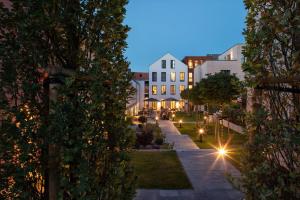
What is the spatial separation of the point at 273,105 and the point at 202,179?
900cm

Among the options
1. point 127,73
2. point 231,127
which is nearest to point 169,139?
point 231,127

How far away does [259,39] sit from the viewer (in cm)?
346

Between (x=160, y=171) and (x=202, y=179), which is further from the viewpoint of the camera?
(x=160, y=171)

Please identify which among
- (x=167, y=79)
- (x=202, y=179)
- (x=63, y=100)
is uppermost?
(x=167, y=79)

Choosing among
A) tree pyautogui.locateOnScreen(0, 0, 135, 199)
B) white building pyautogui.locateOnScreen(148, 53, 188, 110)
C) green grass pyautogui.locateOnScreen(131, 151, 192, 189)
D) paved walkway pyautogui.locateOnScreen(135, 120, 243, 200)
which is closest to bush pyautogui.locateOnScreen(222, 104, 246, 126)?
tree pyautogui.locateOnScreen(0, 0, 135, 199)

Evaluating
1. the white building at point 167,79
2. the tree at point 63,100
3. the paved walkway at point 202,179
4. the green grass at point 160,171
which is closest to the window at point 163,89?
the white building at point 167,79

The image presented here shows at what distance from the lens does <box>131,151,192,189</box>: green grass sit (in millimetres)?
11148

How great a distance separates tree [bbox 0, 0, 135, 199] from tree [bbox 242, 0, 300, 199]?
1.42m

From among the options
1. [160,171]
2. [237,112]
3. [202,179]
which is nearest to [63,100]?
[237,112]

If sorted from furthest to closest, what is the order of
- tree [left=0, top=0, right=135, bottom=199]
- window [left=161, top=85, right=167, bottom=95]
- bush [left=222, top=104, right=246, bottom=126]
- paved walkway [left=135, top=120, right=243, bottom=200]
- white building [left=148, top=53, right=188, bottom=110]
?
1. window [left=161, top=85, right=167, bottom=95]
2. white building [left=148, top=53, right=188, bottom=110]
3. paved walkway [left=135, top=120, right=243, bottom=200]
4. bush [left=222, top=104, right=246, bottom=126]
5. tree [left=0, top=0, right=135, bottom=199]

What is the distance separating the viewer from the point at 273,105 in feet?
11.1

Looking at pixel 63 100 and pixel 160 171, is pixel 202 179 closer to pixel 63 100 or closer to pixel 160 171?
pixel 160 171

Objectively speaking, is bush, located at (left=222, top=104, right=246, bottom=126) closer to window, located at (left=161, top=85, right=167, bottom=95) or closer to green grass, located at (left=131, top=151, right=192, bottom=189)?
green grass, located at (left=131, top=151, right=192, bottom=189)

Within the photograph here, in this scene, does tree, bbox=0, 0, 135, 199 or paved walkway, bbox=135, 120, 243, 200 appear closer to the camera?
tree, bbox=0, 0, 135, 199
